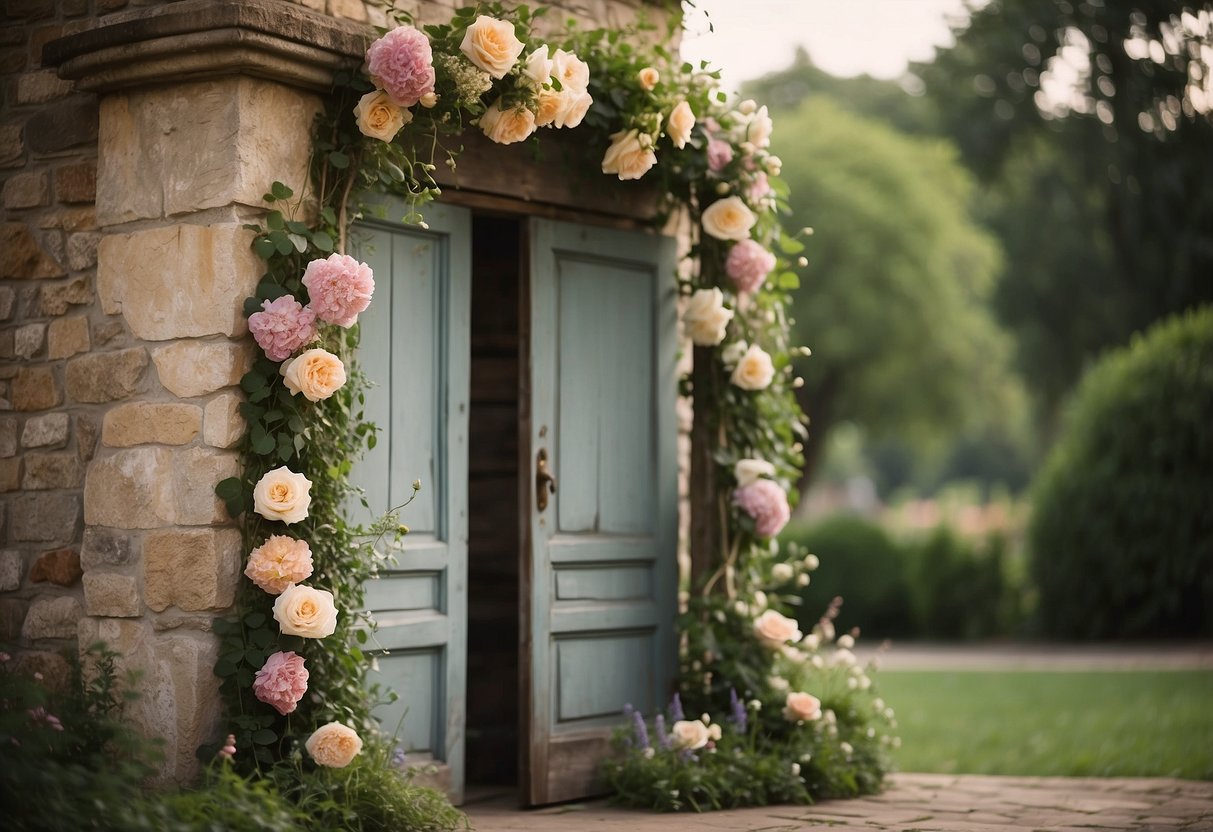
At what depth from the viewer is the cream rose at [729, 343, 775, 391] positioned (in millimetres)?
6414

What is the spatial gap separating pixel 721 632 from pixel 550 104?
7.85 feet

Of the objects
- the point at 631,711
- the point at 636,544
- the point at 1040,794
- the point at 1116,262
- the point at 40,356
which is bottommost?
the point at 1040,794

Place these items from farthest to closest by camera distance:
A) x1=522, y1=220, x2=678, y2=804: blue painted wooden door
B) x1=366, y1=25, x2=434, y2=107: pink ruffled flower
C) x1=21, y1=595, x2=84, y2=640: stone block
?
x1=522, y1=220, x2=678, y2=804: blue painted wooden door
x1=21, y1=595, x2=84, y2=640: stone block
x1=366, y1=25, x2=434, y2=107: pink ruffled flower

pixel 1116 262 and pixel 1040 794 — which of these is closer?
pixel 1040 794

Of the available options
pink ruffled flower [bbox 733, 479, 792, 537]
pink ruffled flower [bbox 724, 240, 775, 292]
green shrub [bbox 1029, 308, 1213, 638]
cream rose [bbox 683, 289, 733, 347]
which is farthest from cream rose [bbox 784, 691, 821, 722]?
green shrub [bbox 1029, 308, 1213, 638]

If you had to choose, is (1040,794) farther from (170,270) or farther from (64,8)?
(64,8)

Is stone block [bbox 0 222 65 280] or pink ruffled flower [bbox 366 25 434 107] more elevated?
pink ruffled flower [bbox 366 25 434 107]

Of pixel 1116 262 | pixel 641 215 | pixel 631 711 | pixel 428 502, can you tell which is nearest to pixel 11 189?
pixel 428 502

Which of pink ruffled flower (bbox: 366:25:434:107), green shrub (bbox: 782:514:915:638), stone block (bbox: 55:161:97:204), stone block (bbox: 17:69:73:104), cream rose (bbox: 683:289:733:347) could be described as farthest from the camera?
green shrub (bbox: 782:514:915:638)

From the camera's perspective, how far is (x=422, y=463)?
5.59 meters

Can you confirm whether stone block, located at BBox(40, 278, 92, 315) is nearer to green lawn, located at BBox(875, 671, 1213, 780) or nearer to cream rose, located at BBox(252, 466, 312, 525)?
cream rose, located at BBox(252, 466, 312, 525)

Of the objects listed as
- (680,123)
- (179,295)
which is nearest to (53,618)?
(179,295)

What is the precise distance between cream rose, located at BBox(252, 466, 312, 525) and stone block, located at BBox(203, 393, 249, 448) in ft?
0.58

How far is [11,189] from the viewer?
17.6ft
